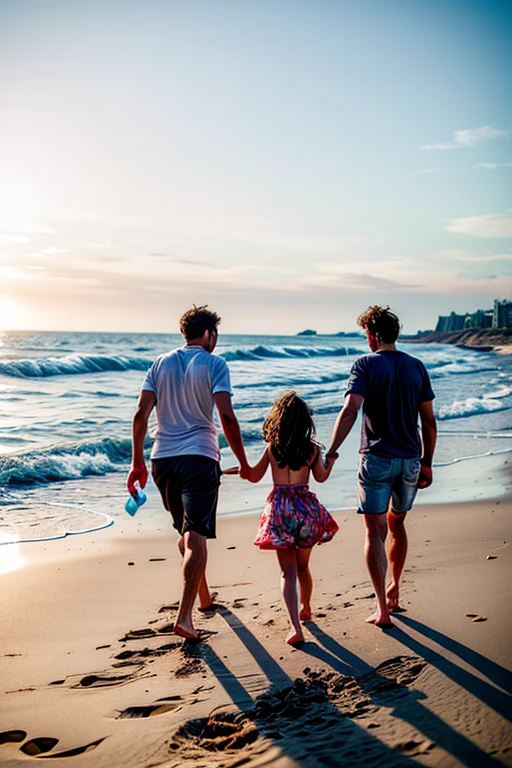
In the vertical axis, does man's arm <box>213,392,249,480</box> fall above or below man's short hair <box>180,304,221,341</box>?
below

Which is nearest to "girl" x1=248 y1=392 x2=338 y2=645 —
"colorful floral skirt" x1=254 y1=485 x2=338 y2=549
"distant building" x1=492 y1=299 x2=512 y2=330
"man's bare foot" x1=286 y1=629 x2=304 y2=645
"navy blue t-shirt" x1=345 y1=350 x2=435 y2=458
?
"colorful floral skirt" x1=254 y1=485 x2=338 y2=549

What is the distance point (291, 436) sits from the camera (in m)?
4.18

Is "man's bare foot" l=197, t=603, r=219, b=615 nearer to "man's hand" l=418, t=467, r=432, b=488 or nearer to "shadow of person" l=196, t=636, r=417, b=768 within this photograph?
"shadow of person" l=196, t=636, r=417, b=768

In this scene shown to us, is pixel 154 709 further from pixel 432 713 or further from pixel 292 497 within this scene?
pixel 292 497

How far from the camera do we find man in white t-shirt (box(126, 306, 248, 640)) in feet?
14.2

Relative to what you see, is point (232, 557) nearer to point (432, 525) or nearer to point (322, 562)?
point (322, 562)

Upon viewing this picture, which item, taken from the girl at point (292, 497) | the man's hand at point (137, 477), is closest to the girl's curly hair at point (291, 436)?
the girl at point (292, 497)

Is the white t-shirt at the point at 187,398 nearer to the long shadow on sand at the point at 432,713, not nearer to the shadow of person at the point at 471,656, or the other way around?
the long shadow on sand at the point at 432,713

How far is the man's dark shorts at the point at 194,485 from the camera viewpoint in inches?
171

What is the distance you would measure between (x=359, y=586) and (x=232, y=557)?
143 centimetres

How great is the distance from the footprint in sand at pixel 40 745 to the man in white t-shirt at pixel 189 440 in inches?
50.0

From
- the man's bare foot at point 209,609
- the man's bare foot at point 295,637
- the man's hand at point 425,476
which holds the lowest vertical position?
the man's bare foot at point 209,609

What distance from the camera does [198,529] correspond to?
432 cm

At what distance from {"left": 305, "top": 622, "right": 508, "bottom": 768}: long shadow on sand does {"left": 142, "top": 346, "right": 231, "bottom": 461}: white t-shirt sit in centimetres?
135
